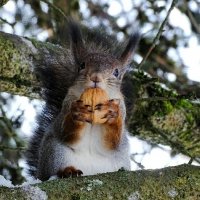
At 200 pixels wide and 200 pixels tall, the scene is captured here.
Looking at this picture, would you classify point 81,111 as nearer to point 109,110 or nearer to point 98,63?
point 109,110

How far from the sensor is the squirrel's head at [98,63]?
194 cm

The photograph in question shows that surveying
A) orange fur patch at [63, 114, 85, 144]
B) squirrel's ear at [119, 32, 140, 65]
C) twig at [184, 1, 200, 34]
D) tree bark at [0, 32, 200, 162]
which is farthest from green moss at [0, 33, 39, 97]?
twig at [184, 1, 200, 34]

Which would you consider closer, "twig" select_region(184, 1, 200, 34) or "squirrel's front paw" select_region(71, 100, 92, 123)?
"squirrel's front paw" select_region(71, 100, 92, 123)

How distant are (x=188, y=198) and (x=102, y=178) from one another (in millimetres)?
220

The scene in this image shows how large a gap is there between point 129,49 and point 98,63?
301 mm

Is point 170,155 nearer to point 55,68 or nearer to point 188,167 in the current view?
point 55,68

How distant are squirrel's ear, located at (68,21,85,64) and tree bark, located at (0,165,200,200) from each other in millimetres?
1004

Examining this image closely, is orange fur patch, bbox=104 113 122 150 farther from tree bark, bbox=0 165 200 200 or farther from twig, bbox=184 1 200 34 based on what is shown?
twig, bbox=184 1 200 34

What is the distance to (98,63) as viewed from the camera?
204 centimetres

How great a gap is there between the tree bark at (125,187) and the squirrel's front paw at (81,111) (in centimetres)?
53

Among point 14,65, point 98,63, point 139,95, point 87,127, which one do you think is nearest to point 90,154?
point 87,127

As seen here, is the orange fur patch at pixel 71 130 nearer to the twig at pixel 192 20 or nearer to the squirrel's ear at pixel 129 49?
the squirrel's ear at pixel 129 49

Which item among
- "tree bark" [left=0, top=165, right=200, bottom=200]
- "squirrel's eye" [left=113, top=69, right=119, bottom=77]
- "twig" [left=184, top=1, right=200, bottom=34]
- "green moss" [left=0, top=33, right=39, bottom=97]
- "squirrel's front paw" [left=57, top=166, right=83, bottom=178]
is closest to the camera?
"tree bark" [left=0, top=165, right=200, bottom=200]

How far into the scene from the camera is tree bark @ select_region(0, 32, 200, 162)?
7.92ft
